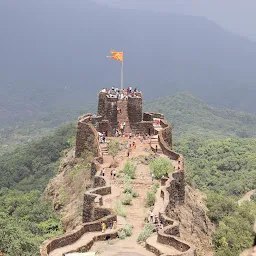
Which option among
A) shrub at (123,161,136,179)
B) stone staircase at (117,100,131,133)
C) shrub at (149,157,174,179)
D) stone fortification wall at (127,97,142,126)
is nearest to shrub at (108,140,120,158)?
shrub at (149,157,174,179)

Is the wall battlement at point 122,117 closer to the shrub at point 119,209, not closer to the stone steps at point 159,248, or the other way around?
the shrub at point 119,209

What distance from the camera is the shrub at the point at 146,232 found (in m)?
18.1

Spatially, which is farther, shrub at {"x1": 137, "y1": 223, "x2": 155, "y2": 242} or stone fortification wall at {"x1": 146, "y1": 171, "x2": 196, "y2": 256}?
shrub at {"x1": 137, "y1": 223, "x2": 155, "y2": 242}

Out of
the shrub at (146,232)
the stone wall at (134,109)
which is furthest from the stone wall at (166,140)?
the shrub at (146,232)

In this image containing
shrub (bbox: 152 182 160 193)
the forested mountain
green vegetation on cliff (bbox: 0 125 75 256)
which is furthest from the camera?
the forested mountain

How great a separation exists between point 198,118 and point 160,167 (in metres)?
112

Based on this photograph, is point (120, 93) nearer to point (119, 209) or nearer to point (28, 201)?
point (28, 201)

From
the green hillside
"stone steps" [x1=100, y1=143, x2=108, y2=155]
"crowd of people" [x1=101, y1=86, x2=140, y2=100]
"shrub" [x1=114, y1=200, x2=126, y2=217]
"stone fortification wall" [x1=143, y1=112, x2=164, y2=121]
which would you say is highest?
"crowd of people" [x1=101, y1=86, x2=140, y2=100]

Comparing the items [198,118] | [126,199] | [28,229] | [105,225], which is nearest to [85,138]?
[28,229]

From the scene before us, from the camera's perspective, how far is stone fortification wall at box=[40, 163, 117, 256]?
16.6 meters

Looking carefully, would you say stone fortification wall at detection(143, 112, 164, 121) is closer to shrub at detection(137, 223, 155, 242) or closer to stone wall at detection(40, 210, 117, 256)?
stone wall at detection(40, 210, 117, 256)

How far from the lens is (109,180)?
2517 centimetres

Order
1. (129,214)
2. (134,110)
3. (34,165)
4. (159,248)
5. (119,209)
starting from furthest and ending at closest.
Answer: (34,165) < (134,110) < (129,214) < (119,209) < (159,248)

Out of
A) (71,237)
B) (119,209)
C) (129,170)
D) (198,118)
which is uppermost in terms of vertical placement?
(71,237)
